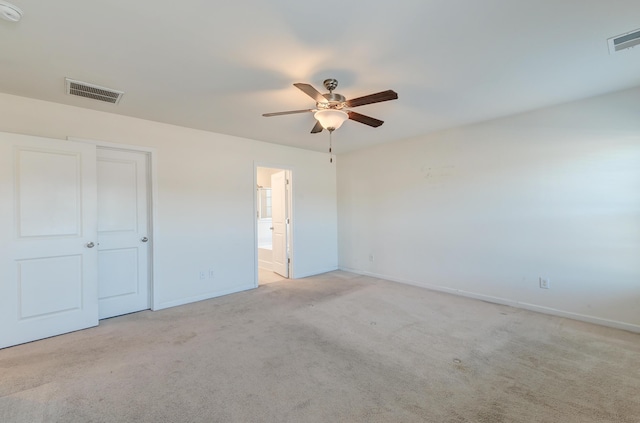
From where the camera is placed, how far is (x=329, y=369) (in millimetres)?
2205

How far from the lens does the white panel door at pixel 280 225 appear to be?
5.28 metres

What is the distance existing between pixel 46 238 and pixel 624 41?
17.5 feet

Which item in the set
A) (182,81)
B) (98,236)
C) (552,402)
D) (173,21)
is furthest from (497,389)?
(98,236)

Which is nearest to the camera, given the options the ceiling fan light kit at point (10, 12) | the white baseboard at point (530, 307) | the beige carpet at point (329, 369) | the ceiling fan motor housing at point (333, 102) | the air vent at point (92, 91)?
the ceiling fan light kit at point (10, 12)

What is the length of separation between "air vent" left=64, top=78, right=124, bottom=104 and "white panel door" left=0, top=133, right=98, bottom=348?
563 mm

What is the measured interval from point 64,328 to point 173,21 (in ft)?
10.5

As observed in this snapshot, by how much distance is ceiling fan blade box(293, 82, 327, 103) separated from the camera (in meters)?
2.02

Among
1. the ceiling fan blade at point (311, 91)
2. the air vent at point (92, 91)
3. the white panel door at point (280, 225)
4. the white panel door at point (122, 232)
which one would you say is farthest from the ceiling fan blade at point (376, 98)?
Answer: the white panel door at point (280, 225)

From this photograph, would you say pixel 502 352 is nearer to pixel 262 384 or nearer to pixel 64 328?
pixel 262 384

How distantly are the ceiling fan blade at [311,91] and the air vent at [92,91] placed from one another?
197 cm

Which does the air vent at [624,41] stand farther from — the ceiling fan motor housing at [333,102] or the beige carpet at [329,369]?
the beige carpet at [329,369]

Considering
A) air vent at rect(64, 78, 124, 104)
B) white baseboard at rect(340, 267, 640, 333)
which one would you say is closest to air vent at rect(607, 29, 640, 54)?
white baseboard at rect(340, 267, 640, 333)

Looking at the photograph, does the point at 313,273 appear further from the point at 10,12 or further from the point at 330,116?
the point at 10,12

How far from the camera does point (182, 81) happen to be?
2537 millimetres
